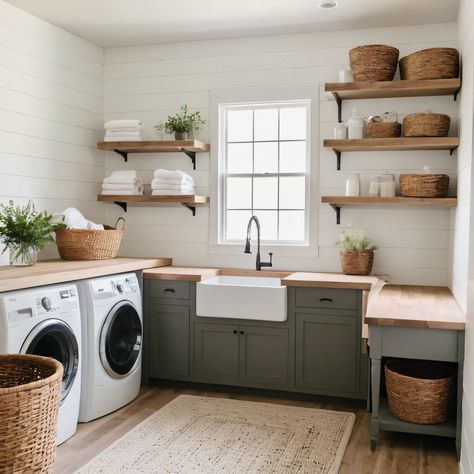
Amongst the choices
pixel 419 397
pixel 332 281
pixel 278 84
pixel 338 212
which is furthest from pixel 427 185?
pixel 419 397

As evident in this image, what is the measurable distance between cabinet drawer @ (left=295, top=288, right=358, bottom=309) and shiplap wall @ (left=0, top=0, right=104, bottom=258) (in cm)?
198

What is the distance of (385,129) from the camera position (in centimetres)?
438

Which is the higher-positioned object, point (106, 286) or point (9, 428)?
point (106, 286)

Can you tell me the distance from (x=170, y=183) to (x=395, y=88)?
1836 mm

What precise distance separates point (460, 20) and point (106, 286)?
2.96m

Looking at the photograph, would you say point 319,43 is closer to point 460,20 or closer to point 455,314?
point 460,20

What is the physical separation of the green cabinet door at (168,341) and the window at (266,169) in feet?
2.75

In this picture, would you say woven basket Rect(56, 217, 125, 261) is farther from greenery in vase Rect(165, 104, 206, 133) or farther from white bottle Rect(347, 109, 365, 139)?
white bottle Rect(347, 109, 365, 139)

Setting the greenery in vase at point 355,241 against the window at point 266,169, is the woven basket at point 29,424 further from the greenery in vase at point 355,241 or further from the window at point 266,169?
the window at point 266,169

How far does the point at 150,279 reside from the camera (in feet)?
15.1

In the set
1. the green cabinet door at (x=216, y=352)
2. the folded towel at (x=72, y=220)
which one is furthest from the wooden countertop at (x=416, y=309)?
the folded towel at (x=72, y=220)

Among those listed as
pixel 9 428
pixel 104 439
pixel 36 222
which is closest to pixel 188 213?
pixel 36 222

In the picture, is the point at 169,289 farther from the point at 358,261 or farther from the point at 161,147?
the point at 358,261

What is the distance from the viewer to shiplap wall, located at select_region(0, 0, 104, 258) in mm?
4285
